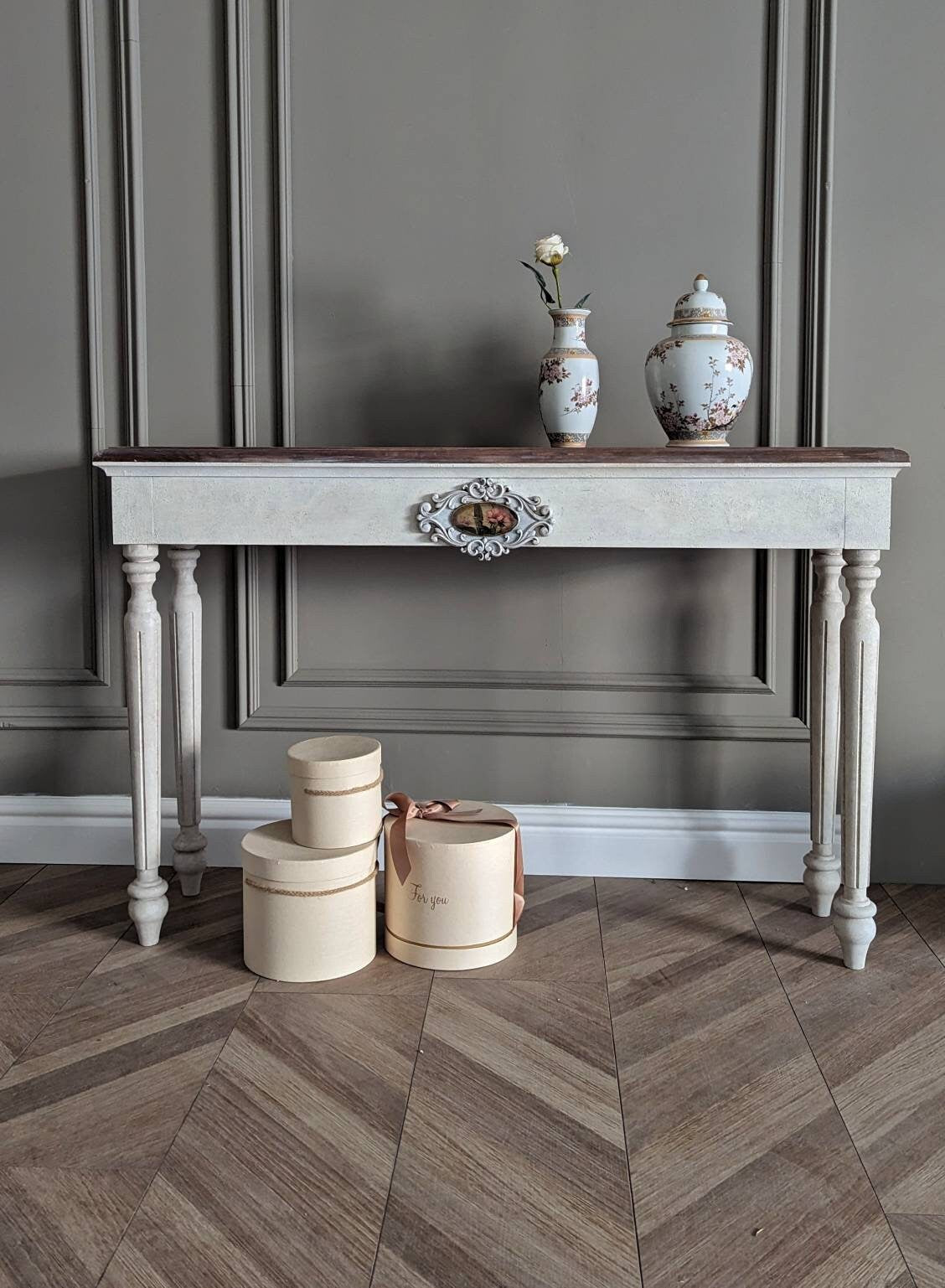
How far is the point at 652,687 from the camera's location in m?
2.06

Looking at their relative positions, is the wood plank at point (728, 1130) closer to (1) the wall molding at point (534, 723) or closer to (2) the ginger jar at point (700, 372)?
(1) the wall molding at point (534, 723)

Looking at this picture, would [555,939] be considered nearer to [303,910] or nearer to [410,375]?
[303,910]

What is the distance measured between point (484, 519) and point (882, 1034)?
0.92 metres

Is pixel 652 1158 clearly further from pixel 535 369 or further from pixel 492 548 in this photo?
pixel 535 369

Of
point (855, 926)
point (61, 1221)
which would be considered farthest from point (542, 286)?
point (61, 1221)

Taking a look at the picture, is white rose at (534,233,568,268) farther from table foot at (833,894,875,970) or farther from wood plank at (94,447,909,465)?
table foot at (833,894,875,970)

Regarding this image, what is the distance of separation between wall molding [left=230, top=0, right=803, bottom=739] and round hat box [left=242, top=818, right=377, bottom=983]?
0.51 metres

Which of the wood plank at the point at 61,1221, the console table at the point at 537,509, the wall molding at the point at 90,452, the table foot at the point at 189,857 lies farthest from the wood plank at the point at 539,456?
the wood plank at the point at 61,1221

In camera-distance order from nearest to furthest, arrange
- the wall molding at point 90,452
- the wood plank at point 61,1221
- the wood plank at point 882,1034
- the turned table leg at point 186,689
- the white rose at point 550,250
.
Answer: the wood plank at point 61,1221, the wood plank at point 882,1034, the white rose at point 550,250, the turned table leg at point 186,689, the wall molding at point 90,452

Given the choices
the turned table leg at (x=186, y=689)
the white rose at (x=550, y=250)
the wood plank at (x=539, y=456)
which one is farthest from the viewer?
the turned table leg at (x=186, y=689)

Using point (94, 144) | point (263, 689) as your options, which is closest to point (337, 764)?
point (263, 689)

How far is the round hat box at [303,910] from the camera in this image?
5.20 feet

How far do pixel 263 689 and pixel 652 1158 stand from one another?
4.00ft

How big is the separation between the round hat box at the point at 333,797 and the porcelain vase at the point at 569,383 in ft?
2.07
